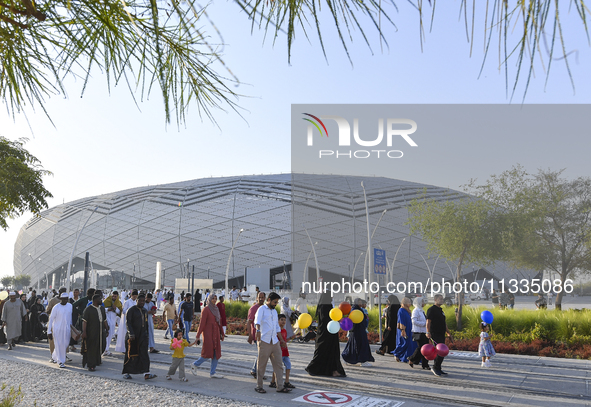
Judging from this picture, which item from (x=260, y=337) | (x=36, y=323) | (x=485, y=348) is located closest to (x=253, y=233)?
(x=36, y=323)

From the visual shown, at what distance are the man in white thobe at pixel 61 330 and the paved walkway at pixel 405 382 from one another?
0.37m

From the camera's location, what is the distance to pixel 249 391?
814 centimetres

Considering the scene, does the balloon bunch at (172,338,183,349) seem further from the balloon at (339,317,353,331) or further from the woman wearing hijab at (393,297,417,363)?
the woman wearing hijab at (393,297,417,363)

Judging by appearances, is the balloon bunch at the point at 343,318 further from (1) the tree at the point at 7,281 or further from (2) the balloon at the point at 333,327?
(1) the tree at the point at 7,281

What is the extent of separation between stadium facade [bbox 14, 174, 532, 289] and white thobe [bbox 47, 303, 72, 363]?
175 feet

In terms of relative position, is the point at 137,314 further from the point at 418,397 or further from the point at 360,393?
the point at 418,397

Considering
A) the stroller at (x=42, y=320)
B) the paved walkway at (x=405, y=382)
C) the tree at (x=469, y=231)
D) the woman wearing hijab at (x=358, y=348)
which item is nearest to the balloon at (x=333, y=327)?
the paved walkway at (x=405, y=382)

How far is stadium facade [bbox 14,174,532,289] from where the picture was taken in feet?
226

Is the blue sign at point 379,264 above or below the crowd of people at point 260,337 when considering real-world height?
above

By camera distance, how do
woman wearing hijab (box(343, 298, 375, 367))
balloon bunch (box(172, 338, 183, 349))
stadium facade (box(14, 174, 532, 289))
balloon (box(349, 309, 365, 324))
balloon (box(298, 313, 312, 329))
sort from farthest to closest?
1. stadium facade (box(14, 174, 532, 289))
2. woman wearing hijab (box(343, 298, 375, 367))
3. balloon (box(349, 309, 365, 324))
4. balloon (box(298, 313, 312, 329))
5. balloon bunch (box(172, 338, 183, 349))

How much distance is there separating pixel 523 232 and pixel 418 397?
1903cm

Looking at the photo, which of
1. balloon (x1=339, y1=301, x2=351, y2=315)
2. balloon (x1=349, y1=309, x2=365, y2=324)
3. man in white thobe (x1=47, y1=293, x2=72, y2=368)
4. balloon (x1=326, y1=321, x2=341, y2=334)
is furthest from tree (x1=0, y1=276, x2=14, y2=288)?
balloon (x1=326, y1=321, x2=341, y2=334)

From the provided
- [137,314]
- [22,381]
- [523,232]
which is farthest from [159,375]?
[523,232]

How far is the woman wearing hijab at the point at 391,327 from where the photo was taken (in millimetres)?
12914
